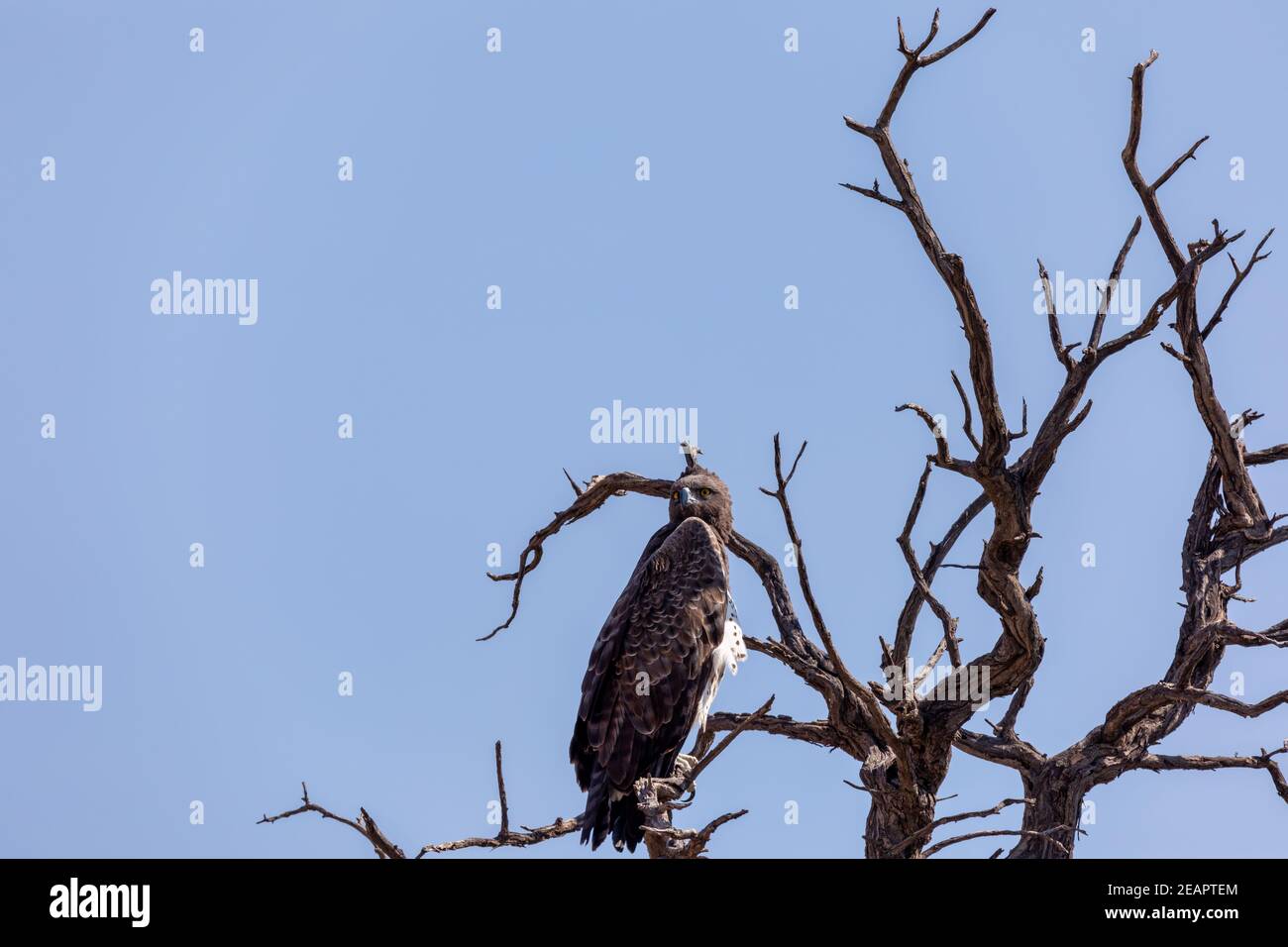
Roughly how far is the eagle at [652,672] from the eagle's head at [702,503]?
5.3 inches

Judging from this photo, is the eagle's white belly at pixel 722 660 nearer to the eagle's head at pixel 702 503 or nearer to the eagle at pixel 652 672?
the eagle at pixel 652 672

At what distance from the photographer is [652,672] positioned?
29.1 ft

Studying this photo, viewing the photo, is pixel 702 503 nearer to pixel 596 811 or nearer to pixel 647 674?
pixel 647 674

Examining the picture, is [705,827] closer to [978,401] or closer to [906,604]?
[978,401]

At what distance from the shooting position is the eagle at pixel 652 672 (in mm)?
8523

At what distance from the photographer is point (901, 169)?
25.0 feet

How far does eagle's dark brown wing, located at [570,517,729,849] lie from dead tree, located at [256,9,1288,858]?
12.7 inches

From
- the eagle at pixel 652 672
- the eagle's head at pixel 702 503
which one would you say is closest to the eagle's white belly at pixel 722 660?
the eagle at pixel 652 672

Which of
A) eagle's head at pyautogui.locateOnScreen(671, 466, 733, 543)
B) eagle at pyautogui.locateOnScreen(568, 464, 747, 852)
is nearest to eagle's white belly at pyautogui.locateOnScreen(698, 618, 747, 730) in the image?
eagle at pyautogui.locateOnScreen(568, 464, 747, 852)

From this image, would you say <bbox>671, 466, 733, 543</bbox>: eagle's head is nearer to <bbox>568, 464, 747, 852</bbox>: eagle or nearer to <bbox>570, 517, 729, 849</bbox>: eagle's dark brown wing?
<bbox>568, 464, 747, 852</bbox>: eagle

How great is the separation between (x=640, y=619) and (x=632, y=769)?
0.96m
